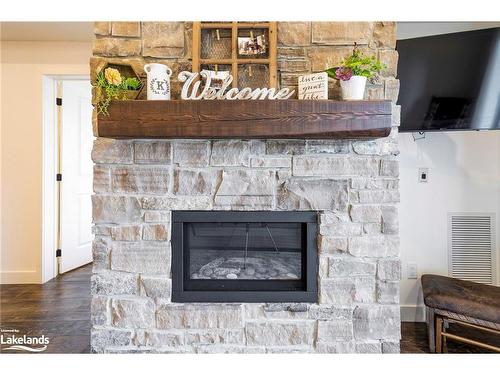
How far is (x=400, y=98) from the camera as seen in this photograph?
207 cm

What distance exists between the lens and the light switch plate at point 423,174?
2.35m

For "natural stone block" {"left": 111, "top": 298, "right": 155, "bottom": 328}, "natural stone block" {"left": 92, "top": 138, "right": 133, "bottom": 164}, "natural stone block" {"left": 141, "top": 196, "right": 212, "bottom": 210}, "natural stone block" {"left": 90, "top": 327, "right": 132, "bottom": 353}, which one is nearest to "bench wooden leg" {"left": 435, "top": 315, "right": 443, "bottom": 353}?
"natural stone block" {"left": 141, "top": 196, "right": 212, "bottom": 210}

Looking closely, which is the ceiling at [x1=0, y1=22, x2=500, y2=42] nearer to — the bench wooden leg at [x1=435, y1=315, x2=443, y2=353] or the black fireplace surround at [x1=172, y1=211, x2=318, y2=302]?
the black fireplace surround at [x1=172, y1=211, x2=318, y2=302]

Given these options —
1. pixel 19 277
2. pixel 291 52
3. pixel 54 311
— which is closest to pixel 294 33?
pixel 291 52

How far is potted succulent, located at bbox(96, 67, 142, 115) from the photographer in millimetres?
1496

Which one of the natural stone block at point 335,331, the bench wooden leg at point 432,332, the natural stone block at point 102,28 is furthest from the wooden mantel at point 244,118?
the bench wooden leg at point 432,332

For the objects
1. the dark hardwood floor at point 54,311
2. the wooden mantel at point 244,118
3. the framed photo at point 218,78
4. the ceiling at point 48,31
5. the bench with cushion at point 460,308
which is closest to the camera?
the wooden mantel at point 244,118

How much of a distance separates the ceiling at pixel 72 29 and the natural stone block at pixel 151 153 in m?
1.82

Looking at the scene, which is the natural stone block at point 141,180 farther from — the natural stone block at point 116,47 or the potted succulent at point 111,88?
the natural stone block at point 116,47

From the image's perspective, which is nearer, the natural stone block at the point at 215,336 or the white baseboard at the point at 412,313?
the natural stone block at the point at 215,336

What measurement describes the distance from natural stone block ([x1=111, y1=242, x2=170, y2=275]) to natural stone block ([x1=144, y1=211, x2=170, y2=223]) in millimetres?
125

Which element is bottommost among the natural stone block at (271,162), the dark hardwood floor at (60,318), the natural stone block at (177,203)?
the dark hardwood floor at (60,318)

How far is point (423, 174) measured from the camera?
2.35 m
